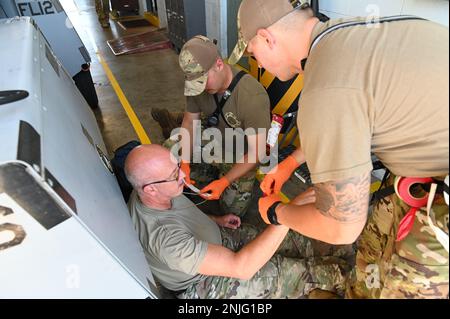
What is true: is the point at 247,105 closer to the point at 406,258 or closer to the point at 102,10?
the point at 406,258

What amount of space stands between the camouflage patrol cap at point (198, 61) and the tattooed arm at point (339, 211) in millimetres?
1319

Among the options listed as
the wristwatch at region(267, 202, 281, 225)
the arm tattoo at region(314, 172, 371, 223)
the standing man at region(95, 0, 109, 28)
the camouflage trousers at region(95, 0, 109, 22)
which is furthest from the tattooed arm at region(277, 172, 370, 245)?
the camouflage trousers at region(95, 0, 109, 22)

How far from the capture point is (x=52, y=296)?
109cm

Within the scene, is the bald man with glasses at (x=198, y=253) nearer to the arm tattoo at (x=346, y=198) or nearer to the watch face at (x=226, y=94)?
the arm tattoo at (x=346, y=198)

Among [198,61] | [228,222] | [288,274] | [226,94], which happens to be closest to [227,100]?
[226,94]

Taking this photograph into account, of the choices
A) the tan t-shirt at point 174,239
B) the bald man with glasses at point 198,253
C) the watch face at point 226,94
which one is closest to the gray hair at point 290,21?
the bald man with glasses at point 198,253

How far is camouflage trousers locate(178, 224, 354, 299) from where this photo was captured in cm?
173

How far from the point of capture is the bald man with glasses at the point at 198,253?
154 cm

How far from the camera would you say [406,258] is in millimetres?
1211

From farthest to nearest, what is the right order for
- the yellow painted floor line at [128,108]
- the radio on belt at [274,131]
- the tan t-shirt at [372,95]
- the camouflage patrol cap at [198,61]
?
1. the yellow painted floor line at [128,108]
2. the radio on belt at [274,131]
3. the camouflage patrol cap at [198,61]
4. the tan t-shirt at [372,95]

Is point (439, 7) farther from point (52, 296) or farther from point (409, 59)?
point (52, 296)

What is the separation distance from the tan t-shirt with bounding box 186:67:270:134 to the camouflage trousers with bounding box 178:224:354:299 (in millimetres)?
752

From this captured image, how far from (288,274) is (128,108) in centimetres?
368

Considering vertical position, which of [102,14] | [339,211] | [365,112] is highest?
[365,112]
